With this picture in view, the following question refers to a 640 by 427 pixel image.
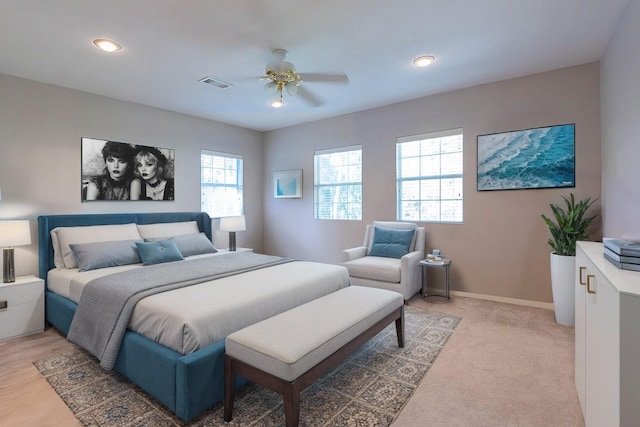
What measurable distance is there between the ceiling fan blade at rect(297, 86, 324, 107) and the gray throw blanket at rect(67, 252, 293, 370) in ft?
7.42

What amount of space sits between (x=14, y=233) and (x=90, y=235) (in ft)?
2.06

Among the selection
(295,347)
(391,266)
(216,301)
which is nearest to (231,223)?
(391,266)

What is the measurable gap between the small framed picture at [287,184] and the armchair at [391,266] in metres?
1.75

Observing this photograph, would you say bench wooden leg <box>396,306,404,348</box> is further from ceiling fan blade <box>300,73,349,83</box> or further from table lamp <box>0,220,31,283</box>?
table lamp <box>0,220,31,283</box>

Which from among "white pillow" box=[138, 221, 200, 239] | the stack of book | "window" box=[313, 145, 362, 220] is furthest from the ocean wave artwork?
"white pillow" box=[138, 221, 200, 239]

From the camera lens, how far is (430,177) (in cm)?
436

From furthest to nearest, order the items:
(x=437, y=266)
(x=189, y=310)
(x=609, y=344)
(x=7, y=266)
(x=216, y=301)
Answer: (x=437, y=266)
(x=7, y=266)
(x=216, y=301)
(x=189, y=310)
(x=609, y=344)

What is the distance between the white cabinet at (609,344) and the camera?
106cm

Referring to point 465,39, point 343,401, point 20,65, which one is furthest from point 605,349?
point 20,65

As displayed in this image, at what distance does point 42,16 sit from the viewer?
2348 mm

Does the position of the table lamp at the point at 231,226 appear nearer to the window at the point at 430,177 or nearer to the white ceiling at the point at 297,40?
the white ceiling at the point at 297,40

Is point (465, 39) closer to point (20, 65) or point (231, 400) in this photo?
point (231, 400)

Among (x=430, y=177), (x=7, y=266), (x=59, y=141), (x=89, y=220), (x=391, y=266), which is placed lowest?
(x=391, y=266)

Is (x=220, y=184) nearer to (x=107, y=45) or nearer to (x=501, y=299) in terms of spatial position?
(x=107, y=45)
